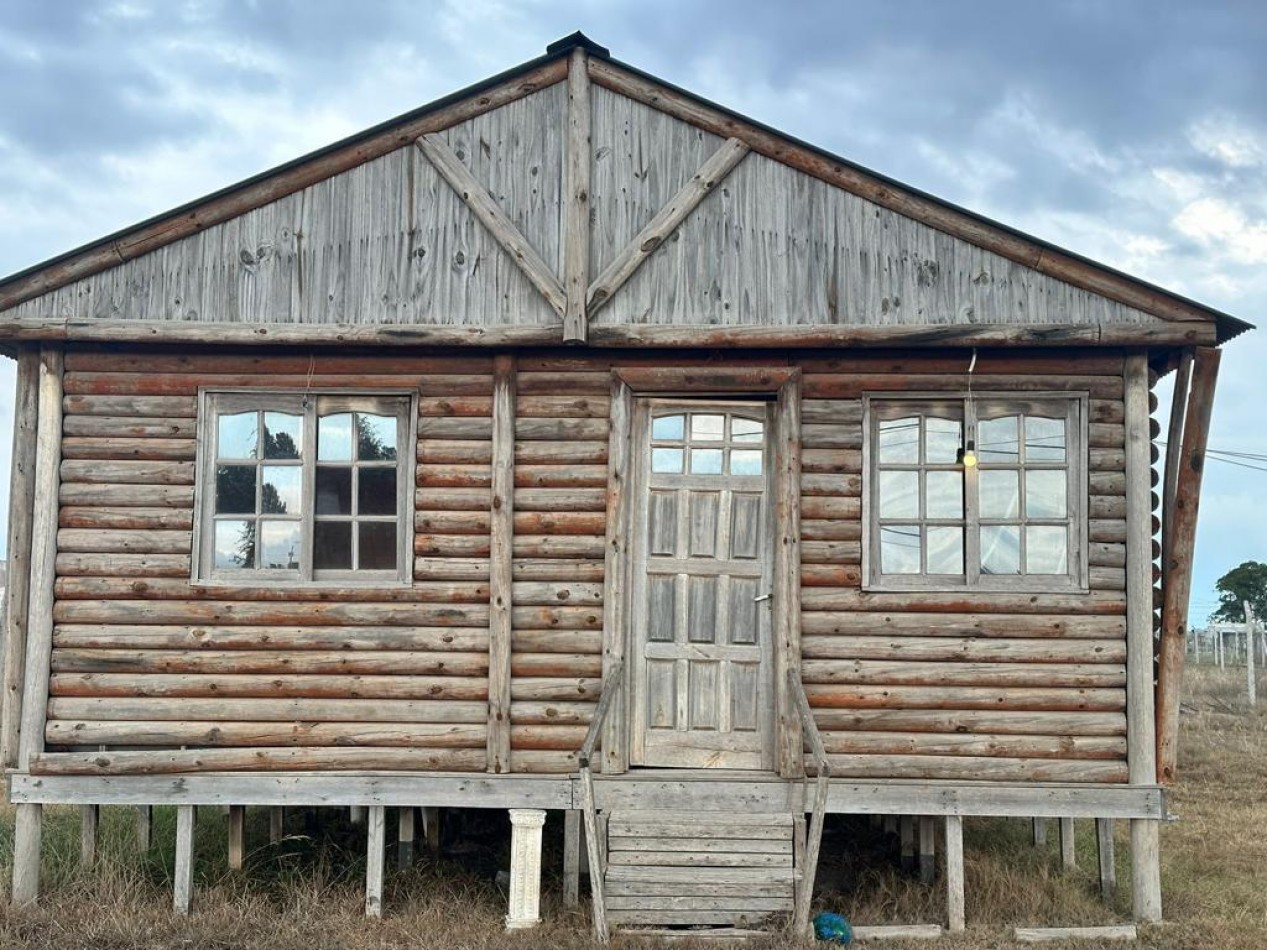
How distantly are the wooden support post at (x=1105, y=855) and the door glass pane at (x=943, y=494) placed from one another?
9.48 feet

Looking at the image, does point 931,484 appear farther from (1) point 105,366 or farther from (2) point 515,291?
(1) point 105,366

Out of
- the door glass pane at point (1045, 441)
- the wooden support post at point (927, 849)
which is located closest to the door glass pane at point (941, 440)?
the door glass pane at point (1045, 441)

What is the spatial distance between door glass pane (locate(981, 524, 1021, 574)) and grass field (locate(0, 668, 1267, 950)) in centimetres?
243

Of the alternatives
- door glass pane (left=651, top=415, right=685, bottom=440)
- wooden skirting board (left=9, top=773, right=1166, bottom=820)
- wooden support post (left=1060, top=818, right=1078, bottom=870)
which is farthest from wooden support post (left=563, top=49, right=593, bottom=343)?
wooden support post (left=1060, top=818, right=1078, bottom=870)

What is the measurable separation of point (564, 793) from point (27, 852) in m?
3.79

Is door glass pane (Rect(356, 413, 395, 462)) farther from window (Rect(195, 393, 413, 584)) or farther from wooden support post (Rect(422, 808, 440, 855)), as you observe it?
wooden support post (Rect(422, 808, 440, 855))

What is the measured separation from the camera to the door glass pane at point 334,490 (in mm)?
8703

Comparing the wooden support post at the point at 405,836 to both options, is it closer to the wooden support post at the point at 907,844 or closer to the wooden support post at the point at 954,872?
the wooden support post at the point at 954,872

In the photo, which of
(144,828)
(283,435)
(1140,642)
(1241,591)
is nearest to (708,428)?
(283,435)

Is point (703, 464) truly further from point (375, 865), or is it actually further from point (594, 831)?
point (375, 865)

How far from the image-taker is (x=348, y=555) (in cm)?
870

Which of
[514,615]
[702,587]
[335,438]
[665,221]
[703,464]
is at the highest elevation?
[665,221]

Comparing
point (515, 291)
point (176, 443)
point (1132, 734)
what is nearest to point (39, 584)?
point (176, 443)

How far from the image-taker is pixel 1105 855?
9.48 m
